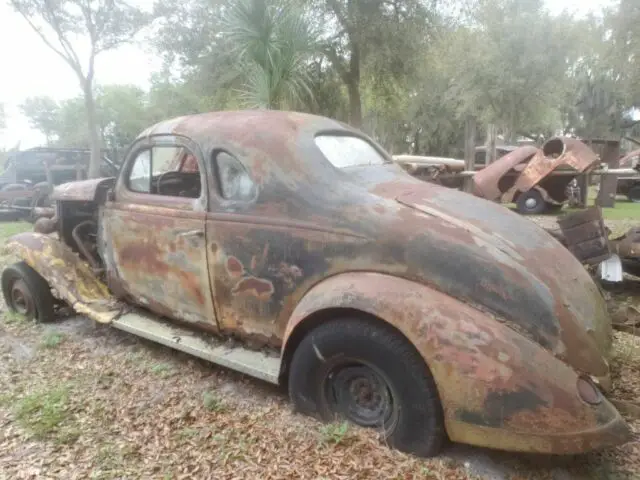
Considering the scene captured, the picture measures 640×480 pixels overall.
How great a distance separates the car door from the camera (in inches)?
133

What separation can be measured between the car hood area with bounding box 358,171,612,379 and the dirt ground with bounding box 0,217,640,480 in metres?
0.56

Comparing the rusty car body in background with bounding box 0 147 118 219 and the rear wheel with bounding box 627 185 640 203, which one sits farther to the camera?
the rear wheel with bounding box 627 185 640 203

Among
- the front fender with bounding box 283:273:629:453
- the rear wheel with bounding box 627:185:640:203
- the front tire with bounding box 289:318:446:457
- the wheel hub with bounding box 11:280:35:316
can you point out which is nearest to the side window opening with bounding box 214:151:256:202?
the front tire with bounding box 289:318:446:457

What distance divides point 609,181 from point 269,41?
32.7ft

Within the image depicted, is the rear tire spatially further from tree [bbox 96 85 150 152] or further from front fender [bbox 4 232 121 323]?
tree [bbox 96 85 150 152]

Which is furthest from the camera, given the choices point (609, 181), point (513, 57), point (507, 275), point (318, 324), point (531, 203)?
point (513, 57)

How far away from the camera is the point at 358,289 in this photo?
2.58 m

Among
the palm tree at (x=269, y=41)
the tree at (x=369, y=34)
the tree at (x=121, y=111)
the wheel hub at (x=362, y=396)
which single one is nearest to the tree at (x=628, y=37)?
the tree at (x=369, y=34)

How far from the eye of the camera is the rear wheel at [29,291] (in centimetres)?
462

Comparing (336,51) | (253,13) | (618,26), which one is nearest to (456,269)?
(253,13)

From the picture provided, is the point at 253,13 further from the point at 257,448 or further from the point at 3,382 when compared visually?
the point at 257,448

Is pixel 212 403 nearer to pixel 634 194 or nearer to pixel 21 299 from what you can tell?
pixel 21 299

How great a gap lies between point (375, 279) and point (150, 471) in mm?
1551

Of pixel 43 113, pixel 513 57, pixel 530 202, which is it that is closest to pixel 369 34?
pixel 530 202
